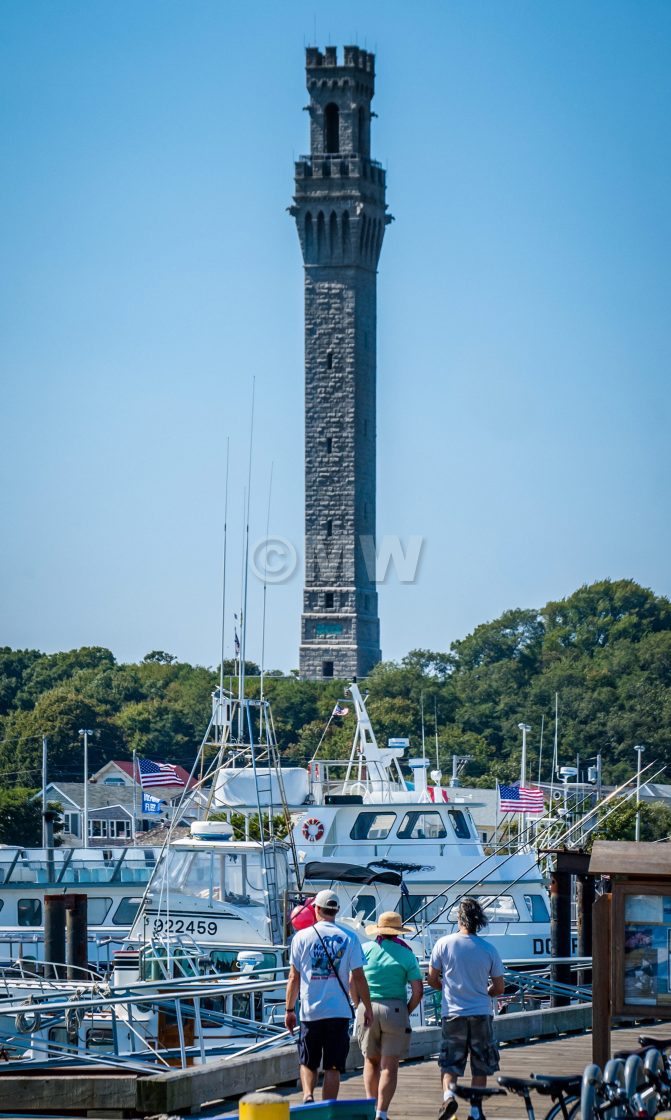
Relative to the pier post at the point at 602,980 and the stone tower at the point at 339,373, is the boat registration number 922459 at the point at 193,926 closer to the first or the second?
the pier post at the point at 602,980

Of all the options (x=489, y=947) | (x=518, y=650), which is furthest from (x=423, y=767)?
(x=518, y=650)

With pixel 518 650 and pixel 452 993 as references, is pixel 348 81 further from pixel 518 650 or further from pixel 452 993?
pixel 452 993

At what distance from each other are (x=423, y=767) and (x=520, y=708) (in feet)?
234

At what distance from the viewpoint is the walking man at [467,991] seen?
1201 centimetres

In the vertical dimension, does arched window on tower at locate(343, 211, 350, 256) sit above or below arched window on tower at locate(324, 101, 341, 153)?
below

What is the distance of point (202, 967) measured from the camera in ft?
69.7

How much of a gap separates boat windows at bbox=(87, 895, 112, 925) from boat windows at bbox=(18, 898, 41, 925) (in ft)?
2.57

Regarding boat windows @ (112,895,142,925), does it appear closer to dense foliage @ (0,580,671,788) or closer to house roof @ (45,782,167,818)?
dense foliage @ (0,580,671,788)

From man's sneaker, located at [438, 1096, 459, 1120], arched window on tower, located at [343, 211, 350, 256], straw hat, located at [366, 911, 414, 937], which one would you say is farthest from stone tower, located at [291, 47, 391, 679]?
man's sneaker, located at [438, 1096, 459, 1120]

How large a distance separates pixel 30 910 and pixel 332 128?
7082 centimetres

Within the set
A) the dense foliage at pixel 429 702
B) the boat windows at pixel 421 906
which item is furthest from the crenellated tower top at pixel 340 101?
the boat windows at pixel 421 906

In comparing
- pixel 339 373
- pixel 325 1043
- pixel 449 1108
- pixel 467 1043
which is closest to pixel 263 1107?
pixel 449 1108

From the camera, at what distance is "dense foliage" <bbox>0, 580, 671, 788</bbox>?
89438 millimetres

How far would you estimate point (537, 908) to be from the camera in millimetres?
27219
